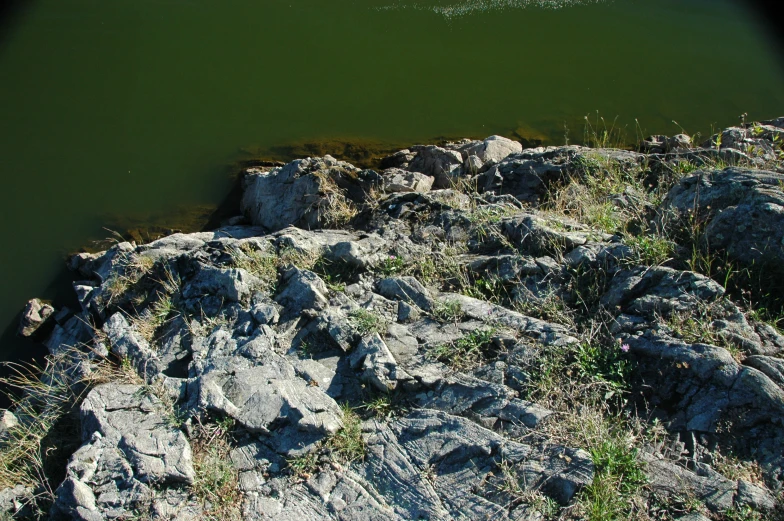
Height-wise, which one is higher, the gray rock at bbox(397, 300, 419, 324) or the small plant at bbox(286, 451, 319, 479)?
the gray rock at bbox(397, 300, 419, 324)

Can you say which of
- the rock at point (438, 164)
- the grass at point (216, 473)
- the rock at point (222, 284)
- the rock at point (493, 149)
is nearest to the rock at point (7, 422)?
the rock at point (222, 284)

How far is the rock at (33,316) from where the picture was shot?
7.25 m

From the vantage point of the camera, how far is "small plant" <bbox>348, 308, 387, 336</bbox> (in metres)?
4.57

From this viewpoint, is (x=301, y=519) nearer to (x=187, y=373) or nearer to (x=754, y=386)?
(x=187, y=373)

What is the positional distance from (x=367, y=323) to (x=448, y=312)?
0.62 m

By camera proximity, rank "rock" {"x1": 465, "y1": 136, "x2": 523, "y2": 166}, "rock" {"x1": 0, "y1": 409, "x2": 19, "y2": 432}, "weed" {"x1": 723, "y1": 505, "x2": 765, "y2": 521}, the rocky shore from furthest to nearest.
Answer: "rock" {"x1": 465, "y1": 136, "x2": 523, "y2": 166} → "rock" {"x1": 0, "y1": 409, "x2": 19, "y2": 432} → the rocky shore → "weed" {"x1": 723, "y1": 505, "x2": 765, "y2": 521}

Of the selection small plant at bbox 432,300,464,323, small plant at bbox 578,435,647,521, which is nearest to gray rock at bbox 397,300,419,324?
small plant at bbox 432,300,464,323

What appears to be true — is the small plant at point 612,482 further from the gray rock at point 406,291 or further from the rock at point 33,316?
the rock at point 33,316

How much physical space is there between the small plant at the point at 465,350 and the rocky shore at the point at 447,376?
14 mm

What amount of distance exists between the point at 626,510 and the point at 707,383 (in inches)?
39.6

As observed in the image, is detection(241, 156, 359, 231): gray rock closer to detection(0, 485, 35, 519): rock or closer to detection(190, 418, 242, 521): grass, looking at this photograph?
detection(190, 418, 242, 521): grass

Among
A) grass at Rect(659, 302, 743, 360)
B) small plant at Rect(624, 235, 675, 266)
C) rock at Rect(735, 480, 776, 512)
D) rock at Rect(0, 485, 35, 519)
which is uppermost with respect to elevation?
small plant at Rect(624, 235, 675, 266)

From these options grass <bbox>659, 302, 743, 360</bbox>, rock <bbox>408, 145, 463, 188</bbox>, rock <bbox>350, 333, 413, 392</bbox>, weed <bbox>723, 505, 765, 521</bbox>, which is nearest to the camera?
weed <bbox>723, 505, 765, 521</bbox>

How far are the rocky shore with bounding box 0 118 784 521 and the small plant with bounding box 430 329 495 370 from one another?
1 cm
